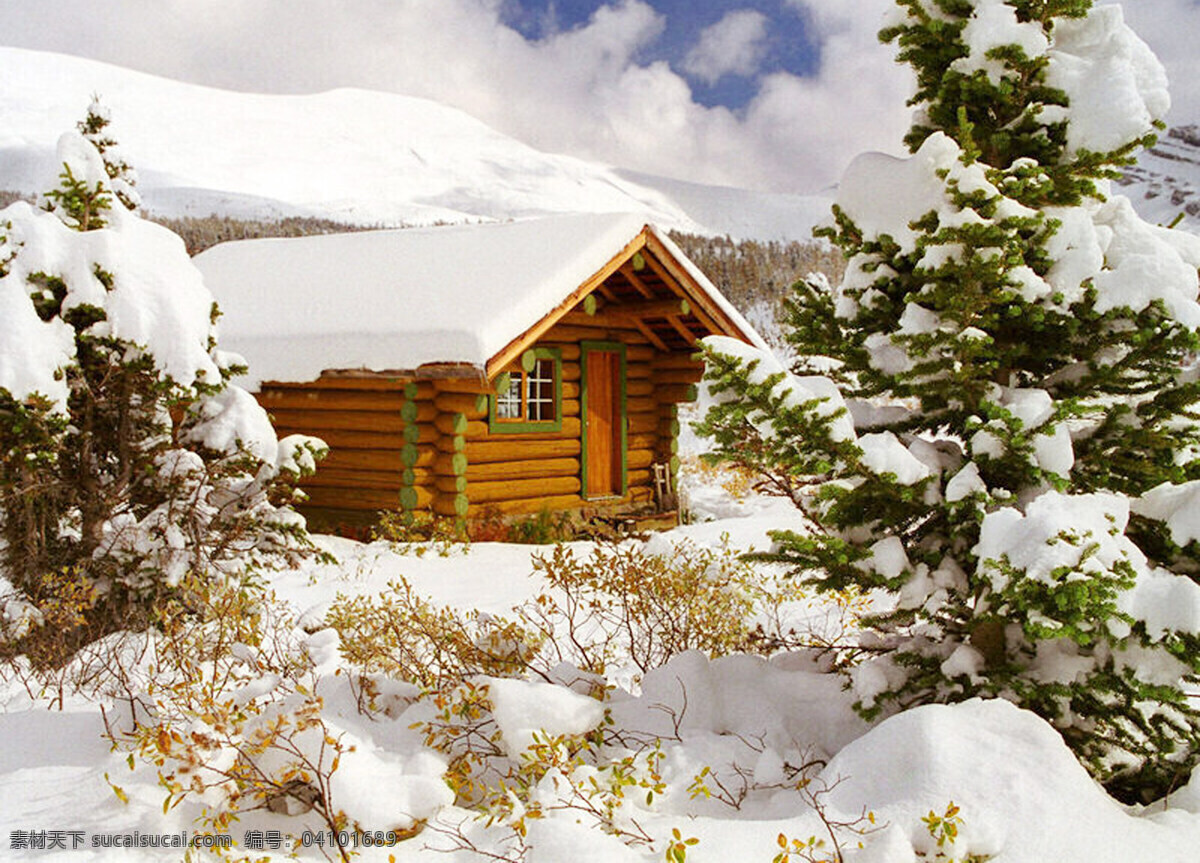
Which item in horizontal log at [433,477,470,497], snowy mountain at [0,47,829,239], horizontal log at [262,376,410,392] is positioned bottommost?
horizontal log at [433,477,470,497]

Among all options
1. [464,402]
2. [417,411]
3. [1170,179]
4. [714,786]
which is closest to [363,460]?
[417,411]

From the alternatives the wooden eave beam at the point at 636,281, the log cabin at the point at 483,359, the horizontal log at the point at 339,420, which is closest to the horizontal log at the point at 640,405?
the log cabin at the point at 483,359

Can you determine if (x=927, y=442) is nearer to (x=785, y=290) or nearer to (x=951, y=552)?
(x=951, y=552)

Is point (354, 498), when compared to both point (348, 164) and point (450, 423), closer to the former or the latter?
point (450, 423)

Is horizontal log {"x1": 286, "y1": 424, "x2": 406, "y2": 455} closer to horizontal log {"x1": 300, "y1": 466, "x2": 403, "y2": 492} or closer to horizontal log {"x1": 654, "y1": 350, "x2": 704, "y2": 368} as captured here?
horizontal log {"x1": 300, "y1": 466, "x2": 403, "y2": 492}

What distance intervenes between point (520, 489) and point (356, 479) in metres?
2.14

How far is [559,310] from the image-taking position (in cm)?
1141

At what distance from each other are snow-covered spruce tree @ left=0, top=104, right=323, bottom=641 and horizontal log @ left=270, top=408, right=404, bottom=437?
4.68 meters

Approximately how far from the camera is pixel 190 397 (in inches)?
249

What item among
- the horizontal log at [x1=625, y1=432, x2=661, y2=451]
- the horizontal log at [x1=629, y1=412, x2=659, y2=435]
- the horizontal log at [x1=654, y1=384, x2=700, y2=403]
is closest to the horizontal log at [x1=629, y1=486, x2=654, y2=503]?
the horizontal log at [x1=625, y1=432, x2=661, y2=451]

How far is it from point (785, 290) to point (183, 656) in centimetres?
3608

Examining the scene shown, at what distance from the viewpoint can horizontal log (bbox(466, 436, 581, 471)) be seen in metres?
12.2

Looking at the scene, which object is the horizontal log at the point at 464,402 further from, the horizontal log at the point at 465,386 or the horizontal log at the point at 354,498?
the horizontal log at the point at 354,498

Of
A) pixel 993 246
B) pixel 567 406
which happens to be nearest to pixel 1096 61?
pixel 993 246
